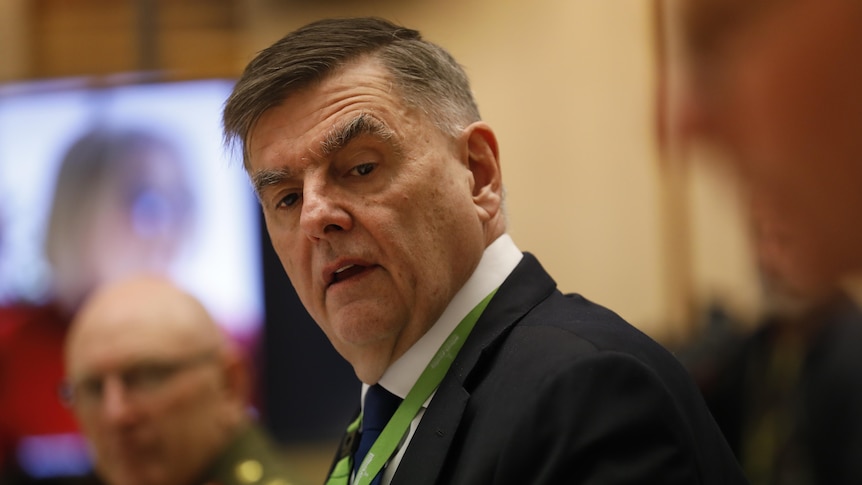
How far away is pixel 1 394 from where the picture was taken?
487 cm

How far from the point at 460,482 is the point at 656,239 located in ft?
8.26

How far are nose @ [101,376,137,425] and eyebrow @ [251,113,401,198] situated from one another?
5.31 feet

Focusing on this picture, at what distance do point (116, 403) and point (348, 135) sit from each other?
5.83 ft

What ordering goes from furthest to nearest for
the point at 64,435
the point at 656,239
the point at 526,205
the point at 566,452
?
the point at 64,435 → the point at 526,205 → the point at 656,239 → the point at 566,452

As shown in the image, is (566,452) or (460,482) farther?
(460,482)

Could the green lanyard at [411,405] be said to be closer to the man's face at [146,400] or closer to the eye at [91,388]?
the man's face at [146,400]

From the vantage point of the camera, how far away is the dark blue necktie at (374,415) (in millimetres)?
1897

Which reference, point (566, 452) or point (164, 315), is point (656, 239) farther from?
point (566, 452)

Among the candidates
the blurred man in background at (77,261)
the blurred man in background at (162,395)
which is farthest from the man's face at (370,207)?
the blurred man in background at (77,261)

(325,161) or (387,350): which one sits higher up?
(325,161)

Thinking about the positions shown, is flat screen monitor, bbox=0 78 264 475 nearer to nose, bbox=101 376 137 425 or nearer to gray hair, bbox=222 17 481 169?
nose, bbox=101 376 137 425

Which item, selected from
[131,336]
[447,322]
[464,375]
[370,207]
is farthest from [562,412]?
[131,336]

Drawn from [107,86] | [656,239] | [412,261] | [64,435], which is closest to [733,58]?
[656,239]

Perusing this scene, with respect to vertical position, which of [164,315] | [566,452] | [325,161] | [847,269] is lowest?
[164,315]
